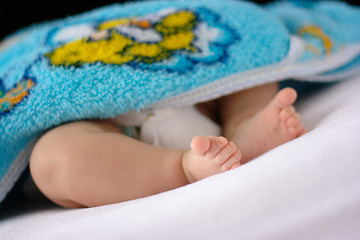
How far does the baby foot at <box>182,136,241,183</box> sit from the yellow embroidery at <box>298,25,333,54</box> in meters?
0.44

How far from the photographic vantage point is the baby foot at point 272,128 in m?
0.54

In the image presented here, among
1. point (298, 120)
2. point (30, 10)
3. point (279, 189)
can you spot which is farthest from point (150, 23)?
point (30, 10)

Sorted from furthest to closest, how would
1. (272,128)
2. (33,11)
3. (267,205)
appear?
(33,11), (272,128), (267,205)

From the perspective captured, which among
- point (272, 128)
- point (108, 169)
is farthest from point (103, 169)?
point (272, 128)

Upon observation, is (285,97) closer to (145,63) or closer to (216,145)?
(216,145)

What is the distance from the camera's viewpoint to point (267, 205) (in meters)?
0.37

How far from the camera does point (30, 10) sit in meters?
1.15

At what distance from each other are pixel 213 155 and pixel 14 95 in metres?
0.38

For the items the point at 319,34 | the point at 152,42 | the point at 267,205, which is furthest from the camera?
the point at 319,34

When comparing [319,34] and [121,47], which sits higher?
[121,47]

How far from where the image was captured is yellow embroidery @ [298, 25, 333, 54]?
31.9 inches

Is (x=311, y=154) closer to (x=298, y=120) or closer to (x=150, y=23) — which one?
(x=298, y=120)

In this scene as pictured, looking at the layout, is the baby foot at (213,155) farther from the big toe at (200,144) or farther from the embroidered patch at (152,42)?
the embroidered patch at (152,42)

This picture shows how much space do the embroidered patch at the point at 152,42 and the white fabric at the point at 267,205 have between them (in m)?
0.30
